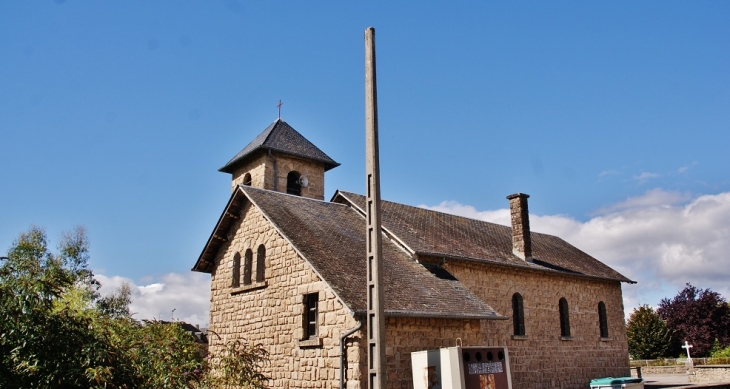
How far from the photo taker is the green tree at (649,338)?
46412 millimetres

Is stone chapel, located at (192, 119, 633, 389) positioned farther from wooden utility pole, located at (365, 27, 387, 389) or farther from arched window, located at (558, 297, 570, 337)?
wooden utility pole, located at (365, 27, 387, 389)

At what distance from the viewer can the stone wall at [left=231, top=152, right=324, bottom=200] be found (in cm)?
2530

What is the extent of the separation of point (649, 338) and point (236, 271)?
39.5m

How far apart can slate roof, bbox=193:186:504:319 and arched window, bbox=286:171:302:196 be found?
6653mm

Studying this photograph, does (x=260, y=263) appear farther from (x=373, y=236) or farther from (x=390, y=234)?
(x=373, y=236)

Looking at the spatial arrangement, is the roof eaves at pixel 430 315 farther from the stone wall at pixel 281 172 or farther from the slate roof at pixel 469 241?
the stone wall at pixel 281 172

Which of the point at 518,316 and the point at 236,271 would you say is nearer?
the point at 236,271

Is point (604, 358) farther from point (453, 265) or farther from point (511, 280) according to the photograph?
point (453, 265)

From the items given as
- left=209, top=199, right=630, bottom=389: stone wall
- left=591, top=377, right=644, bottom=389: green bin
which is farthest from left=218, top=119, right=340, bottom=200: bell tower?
left=591, top=377, right=644, bottom=389: green bin

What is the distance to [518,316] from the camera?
19375 millimetres

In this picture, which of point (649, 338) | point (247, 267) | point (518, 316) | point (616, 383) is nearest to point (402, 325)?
point (247, 267)

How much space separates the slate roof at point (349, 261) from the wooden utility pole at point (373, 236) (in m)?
3.37

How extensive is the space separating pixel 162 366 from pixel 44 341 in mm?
2807

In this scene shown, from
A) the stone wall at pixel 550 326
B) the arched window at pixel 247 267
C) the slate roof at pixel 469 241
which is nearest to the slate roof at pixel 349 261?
the slate roof at pixel 469 241
